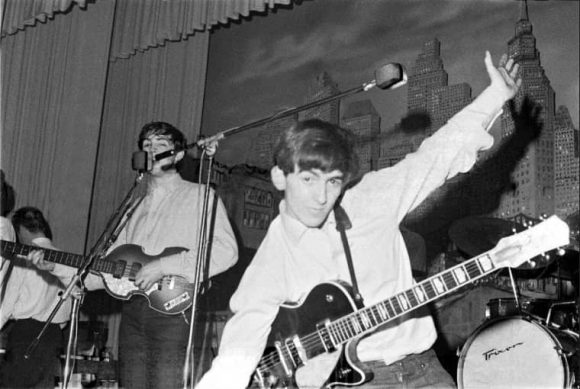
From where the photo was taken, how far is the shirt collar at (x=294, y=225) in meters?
2.81

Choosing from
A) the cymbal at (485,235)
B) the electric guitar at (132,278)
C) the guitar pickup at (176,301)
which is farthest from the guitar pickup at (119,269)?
the cymbal at (485,235)

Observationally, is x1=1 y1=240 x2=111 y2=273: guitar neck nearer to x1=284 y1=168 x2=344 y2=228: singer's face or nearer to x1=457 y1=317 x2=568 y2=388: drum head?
x1=284 y1=168 x2=344 y2=228: singer's face

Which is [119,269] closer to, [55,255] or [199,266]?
[55,255]

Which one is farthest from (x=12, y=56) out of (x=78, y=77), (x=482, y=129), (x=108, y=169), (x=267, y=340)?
(x=482, y=129)

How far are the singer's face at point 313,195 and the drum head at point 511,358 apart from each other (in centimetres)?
72

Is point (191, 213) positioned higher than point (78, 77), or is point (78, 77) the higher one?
point (78, 77)

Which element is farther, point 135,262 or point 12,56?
point 12,56

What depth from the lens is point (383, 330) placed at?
253cm

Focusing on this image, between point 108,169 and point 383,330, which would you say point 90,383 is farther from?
point 383,330

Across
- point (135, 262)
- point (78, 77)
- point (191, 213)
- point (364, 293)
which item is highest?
point (78, 77)

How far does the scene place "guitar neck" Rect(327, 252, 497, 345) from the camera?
2490mm

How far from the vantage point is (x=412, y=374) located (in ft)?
7.64

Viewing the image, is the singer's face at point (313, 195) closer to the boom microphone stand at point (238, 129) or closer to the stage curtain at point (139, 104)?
the boom microphone stand at point (238, 129)

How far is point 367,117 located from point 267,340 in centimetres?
107
